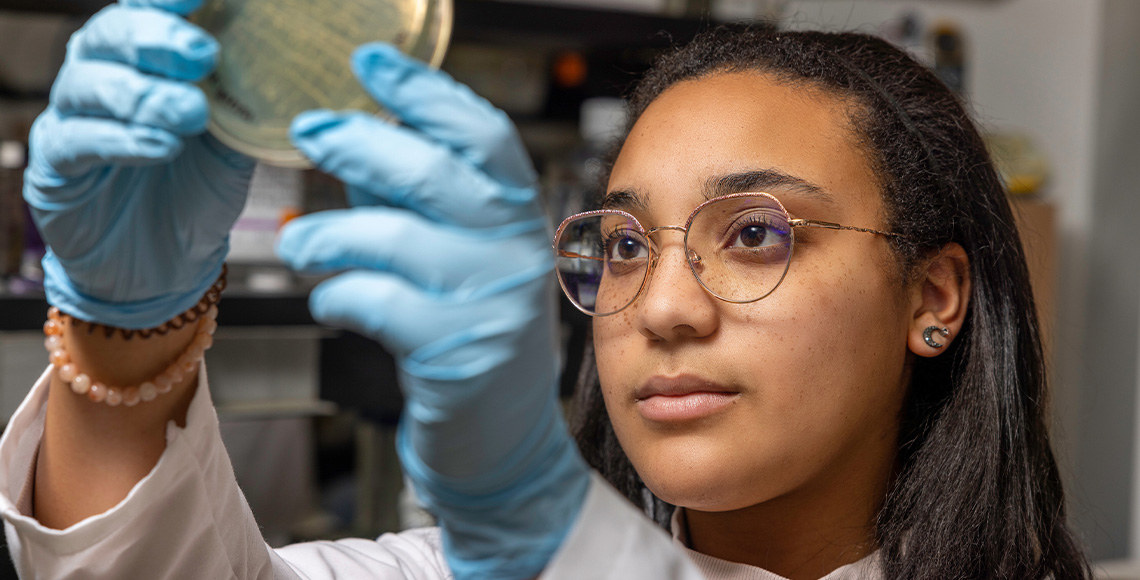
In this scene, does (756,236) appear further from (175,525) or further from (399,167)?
(175,525)

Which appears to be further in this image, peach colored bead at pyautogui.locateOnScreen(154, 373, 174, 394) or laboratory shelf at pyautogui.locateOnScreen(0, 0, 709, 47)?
laboratory shelf at pyautogui.locateOnScreen(0, 0, 709, 47)

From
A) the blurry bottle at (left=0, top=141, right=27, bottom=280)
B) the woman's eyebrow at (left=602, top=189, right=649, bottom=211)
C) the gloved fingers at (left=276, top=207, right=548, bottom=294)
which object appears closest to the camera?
the gloved fingers at (left=276, top=207, right=548, bottom=294)

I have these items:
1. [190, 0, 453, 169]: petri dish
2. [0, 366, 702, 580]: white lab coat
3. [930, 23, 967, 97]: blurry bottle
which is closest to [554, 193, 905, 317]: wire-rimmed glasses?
[0, 366, 702, 580]: white lab coat

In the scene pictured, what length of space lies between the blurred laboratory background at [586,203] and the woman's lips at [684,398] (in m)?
0.58

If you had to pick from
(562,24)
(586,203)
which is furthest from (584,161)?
(562,24)

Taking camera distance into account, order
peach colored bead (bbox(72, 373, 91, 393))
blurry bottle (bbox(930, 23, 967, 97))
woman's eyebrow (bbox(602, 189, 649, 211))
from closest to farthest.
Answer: peach colored bead (bbox(72, 373, 91, 393)) < woman's eyebrow (bbox(602, 189, 649, 211)) < blurry bottle (bbox(930, 23, 967, 97))

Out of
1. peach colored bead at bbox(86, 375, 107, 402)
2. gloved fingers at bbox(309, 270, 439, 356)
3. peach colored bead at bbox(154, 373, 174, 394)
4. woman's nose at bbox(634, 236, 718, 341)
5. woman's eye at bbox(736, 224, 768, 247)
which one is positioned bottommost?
peach colored bead at bbox(86, 375, 107, 402)

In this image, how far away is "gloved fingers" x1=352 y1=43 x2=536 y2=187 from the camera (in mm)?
653

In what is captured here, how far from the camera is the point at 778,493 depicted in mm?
973

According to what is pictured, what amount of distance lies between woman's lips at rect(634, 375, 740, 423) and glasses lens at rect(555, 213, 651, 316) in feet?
0.41

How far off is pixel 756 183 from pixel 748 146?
45 mm

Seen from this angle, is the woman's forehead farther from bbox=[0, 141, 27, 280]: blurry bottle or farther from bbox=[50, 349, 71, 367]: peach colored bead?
bbox=[0, 141, 27, 280]: blurry bottle

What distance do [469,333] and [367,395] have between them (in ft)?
5.69

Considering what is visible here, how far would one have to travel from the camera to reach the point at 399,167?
64cm
